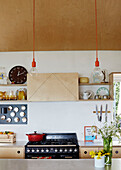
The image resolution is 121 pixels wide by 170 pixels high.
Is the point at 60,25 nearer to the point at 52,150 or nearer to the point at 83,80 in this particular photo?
the point at 83,80

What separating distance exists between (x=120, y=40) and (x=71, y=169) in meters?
2.73

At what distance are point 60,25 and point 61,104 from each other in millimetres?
1597

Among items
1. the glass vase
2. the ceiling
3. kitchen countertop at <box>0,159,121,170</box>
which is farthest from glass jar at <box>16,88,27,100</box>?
the glass vase

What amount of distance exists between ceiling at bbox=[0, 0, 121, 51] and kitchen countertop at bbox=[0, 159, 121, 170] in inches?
85.3

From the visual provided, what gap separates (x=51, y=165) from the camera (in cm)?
241

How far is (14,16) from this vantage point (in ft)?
11.4

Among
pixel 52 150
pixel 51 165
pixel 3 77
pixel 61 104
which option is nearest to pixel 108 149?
pixel 51 165

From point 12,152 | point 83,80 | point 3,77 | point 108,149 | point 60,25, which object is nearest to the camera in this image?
point 108,149

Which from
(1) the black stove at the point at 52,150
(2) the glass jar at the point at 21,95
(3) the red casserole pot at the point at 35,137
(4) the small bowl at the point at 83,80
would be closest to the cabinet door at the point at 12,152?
(1) the black stove at the point at 52,150

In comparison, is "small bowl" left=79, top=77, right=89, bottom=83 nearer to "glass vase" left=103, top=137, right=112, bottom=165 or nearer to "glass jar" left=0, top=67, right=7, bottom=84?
"glass jar" left=0, top=67, right=7, bottom=84

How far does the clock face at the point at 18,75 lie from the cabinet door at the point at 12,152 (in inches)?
51.9

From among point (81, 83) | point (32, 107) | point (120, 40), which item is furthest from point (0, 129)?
point (120, 40)

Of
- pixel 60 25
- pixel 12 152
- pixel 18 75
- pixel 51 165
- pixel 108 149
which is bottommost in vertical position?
pixel 12 152

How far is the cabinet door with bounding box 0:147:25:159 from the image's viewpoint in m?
3.82
